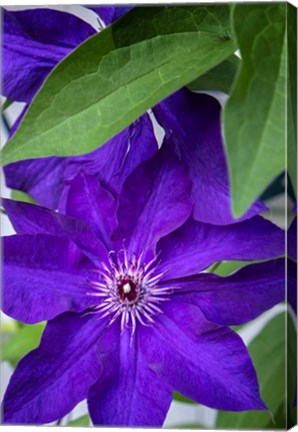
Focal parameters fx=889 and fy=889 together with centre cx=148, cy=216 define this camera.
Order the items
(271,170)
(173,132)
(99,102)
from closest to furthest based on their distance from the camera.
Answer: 1. (271,170)
2. (99,102)
3. (173,132)

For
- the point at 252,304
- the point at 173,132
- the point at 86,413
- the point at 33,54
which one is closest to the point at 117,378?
the point at 86,413

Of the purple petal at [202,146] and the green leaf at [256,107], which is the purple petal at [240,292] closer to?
the purple petal at [202,146]

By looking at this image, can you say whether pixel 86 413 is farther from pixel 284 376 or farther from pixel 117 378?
pixel 284 376

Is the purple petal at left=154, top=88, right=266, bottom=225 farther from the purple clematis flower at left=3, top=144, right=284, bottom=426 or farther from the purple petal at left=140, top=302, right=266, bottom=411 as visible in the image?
the purple petal at left=140, top=302, right=266, bottom=411

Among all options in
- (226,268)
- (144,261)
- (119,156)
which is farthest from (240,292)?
(119,156)

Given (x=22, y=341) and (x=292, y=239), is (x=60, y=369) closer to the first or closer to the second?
(x=22, y=341)
